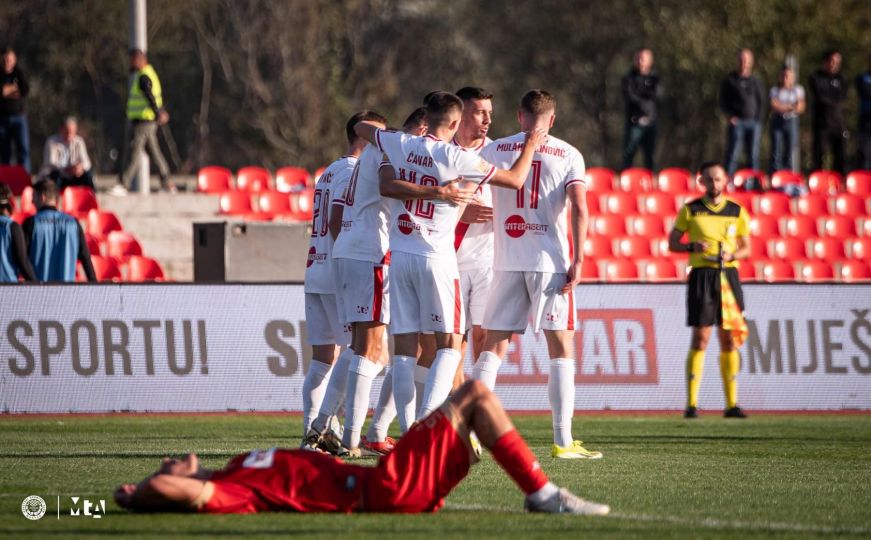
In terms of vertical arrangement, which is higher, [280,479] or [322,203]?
[322,203]

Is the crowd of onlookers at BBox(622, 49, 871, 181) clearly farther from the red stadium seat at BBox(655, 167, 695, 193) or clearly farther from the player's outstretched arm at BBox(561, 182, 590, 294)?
the player's outstretched arm at BBox(561, 182, 590, 294)

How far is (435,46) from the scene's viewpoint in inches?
1866

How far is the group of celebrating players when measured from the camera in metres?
8.92

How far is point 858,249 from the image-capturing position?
2150 cm

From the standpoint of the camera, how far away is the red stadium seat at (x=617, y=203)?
22.3 m

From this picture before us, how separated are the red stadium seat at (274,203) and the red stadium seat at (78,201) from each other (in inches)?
108

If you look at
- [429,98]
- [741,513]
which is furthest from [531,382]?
[741,513]

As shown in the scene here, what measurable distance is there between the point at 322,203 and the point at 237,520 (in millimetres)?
3876

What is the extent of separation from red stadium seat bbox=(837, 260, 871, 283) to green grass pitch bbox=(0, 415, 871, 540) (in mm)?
7126

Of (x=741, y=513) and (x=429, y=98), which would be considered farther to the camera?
(x=429, y=98)

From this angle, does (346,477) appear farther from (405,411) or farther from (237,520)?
(405,411)

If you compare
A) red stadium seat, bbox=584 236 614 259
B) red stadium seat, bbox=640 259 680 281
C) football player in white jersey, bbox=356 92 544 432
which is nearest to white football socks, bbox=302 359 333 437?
football player in white jersey, bbox=356 92 544 432

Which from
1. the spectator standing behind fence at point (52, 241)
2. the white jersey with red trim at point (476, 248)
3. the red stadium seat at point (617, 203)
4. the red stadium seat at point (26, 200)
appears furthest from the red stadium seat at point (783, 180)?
the white jersey with red trim at point (476, 248)

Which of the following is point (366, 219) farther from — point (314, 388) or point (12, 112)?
point (12, 112)
